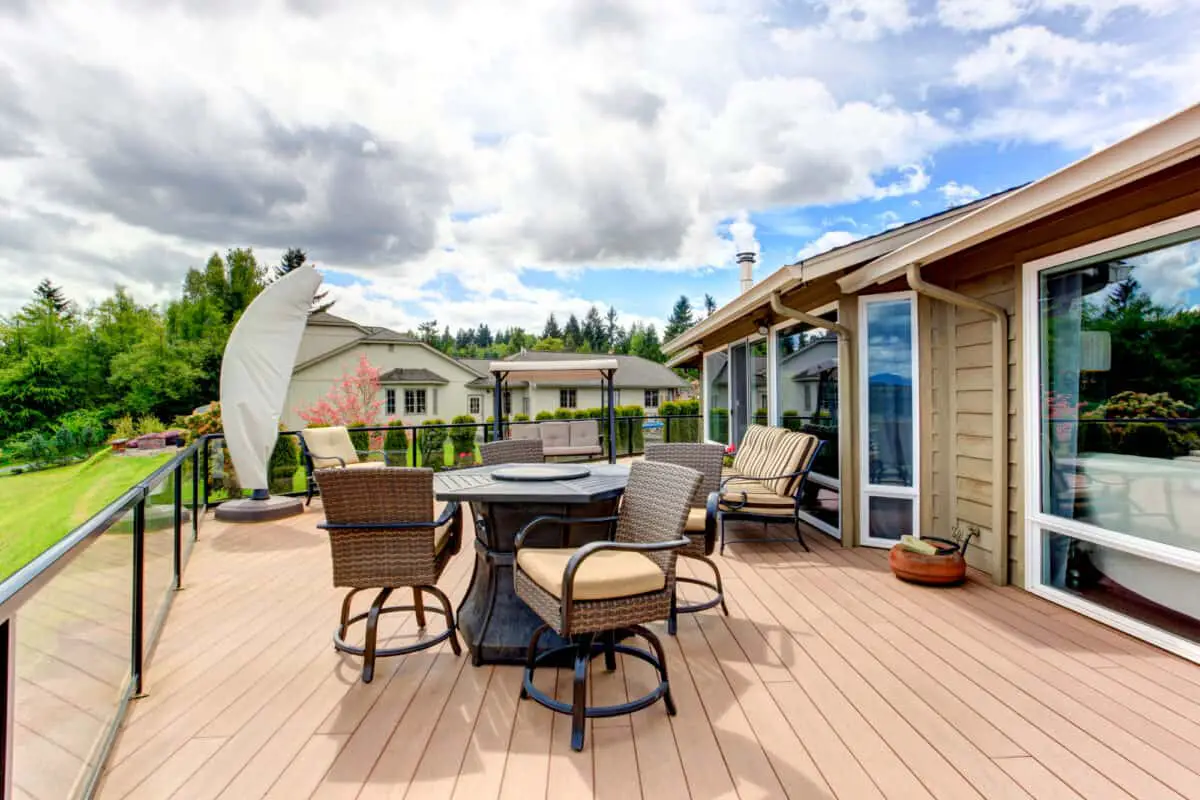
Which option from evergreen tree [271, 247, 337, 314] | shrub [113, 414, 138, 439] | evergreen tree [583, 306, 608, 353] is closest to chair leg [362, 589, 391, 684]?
shrub [113, 414, 138, 439]

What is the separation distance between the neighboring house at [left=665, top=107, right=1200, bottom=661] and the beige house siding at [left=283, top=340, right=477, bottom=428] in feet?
66.6

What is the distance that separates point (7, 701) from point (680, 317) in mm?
59206

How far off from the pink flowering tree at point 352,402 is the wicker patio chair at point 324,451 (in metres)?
13.4

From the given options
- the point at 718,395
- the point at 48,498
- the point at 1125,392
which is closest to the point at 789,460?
the point at 1125,392

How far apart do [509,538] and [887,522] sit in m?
3.17

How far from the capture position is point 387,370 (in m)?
22.7

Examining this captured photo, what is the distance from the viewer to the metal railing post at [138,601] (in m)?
2.38

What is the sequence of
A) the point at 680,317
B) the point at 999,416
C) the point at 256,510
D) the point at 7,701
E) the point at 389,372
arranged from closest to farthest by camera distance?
the point at 7,701 → the point at 999,416 → the point at 256,510 → the point at 389,372 → the point at 680,317

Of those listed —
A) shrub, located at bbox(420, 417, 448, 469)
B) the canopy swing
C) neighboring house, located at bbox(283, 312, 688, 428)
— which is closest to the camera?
the canopy swing

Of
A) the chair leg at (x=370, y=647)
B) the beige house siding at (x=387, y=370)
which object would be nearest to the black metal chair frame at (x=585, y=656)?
the chair leg at (x=370, y=647)

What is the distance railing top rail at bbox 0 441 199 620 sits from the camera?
3.60 ft

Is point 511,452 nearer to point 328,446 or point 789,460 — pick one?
point 789,460

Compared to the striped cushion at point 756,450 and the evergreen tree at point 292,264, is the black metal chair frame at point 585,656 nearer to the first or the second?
the striped cushion at point 756,450

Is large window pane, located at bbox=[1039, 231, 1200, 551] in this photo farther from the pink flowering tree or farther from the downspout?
the pink flowering tree
